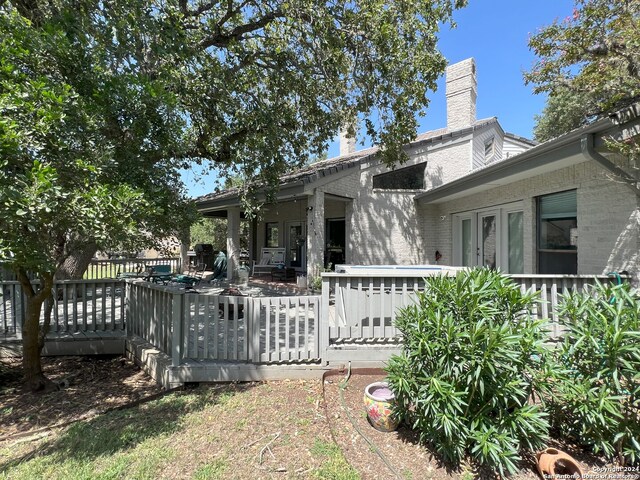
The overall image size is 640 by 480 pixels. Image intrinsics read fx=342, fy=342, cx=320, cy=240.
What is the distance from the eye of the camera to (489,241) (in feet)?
30.8

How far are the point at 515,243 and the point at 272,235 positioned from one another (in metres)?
9.71

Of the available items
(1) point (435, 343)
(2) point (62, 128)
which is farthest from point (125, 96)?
(1) point (435, 343)

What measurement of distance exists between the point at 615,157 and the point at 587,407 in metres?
4.00

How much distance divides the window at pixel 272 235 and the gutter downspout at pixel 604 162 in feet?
37.7

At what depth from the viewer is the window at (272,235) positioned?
1491 centimetres

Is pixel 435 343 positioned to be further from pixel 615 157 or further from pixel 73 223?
pixel 615 157

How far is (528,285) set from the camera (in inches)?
192

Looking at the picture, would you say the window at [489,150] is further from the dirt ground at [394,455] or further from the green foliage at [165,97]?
the dirt ground at [394,455]

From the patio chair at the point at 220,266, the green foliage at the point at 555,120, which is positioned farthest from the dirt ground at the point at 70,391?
the green foliage at the point at 555,120

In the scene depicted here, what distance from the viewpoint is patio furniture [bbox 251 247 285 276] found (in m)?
13.0

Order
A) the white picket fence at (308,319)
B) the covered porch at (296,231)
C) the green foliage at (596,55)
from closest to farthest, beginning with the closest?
the green foliage at (596,55)
the white picket fence at (308,319)
the covered porch at (296,231)

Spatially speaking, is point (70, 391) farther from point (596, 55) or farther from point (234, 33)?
point (596, 55)

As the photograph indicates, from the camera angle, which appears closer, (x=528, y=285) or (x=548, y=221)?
(x=528, y=285)

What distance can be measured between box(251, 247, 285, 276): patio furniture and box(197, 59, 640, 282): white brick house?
36 centimetres
